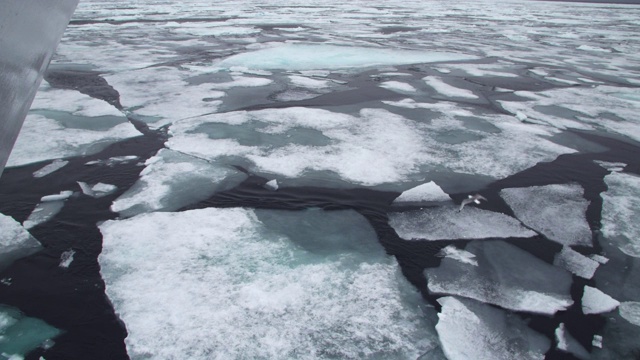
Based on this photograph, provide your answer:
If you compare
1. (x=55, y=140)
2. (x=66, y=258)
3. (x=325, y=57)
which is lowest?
(x=325, y=57)

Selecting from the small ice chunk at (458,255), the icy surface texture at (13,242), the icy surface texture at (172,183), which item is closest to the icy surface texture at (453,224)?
the small ice chunk at (458,255)

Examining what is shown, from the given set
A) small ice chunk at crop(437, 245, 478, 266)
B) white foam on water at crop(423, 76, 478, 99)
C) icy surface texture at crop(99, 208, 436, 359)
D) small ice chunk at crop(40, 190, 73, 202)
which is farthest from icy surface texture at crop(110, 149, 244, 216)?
white foam on water at crop(423, 76, 478, 99)

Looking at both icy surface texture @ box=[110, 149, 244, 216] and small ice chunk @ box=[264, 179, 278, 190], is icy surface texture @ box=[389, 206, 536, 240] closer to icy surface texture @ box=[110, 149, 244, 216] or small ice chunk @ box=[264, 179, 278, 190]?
small ice chunk @ box=[264, 179, 278, 190]

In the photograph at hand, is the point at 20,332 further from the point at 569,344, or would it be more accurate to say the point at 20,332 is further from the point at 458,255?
the point at 569,344

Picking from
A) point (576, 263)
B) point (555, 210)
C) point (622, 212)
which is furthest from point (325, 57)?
point (576, 263)

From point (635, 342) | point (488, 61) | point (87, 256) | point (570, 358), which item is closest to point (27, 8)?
point (87, 256)
